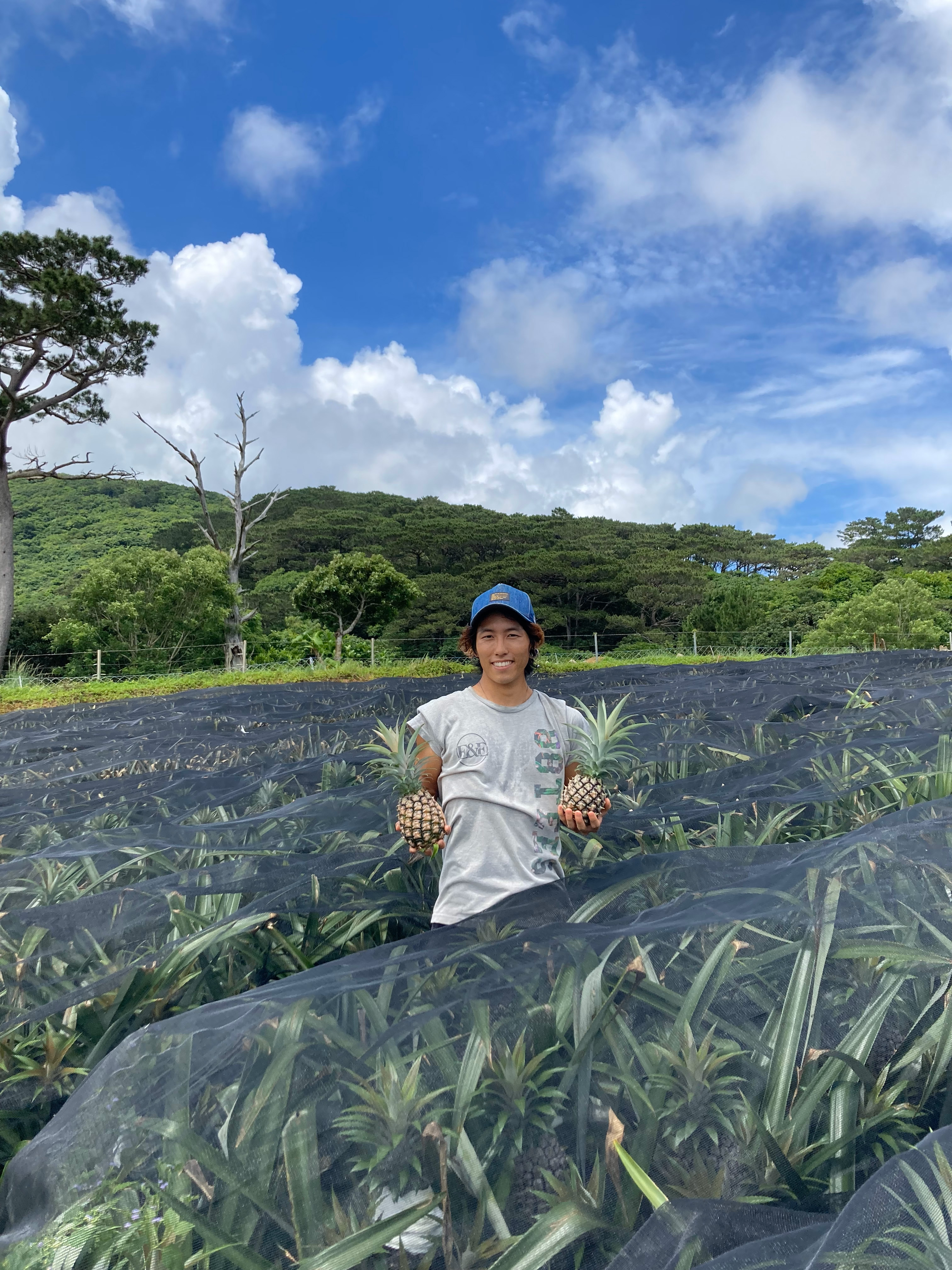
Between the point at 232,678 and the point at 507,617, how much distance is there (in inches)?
416

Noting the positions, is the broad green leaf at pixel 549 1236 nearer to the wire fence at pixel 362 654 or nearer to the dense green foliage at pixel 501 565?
the wire fence at pixel 362 654

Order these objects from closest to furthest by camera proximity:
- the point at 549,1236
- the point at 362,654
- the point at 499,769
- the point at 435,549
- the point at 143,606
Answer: the point at 549,1236, the point at 499,769, the point at 143,606, the point at 362,654, the point at 435,549

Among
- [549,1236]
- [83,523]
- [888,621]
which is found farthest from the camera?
[83,523]

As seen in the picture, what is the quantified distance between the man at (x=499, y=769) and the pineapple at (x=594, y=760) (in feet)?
0.05

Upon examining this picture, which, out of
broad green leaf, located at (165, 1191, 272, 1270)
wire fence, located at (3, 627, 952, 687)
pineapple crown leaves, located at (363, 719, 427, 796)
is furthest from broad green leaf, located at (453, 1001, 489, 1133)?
wire fence, located at (3, 627, 952, 687)

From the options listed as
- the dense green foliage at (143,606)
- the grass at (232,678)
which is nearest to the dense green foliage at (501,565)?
the dense green foliage at (143,606)

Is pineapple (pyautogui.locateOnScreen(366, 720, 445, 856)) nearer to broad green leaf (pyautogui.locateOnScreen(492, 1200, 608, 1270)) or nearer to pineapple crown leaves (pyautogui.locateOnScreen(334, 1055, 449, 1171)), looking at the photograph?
pineapple crown leaves (pyautogui.locateOnScreen(334, 1055, 449, 1171))

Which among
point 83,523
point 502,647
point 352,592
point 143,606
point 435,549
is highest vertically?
Answer: point 83,523

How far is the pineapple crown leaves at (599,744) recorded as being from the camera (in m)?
1.41

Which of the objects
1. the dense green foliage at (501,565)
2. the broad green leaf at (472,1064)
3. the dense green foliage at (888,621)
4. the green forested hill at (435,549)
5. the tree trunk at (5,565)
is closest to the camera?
the broad green leaf at (472,1064)

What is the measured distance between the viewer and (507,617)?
1476 mm

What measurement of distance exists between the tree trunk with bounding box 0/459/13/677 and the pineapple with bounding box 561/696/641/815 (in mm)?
13269

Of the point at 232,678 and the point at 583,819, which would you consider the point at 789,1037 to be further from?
the point at 232,678

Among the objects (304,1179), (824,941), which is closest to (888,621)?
(824,941)
